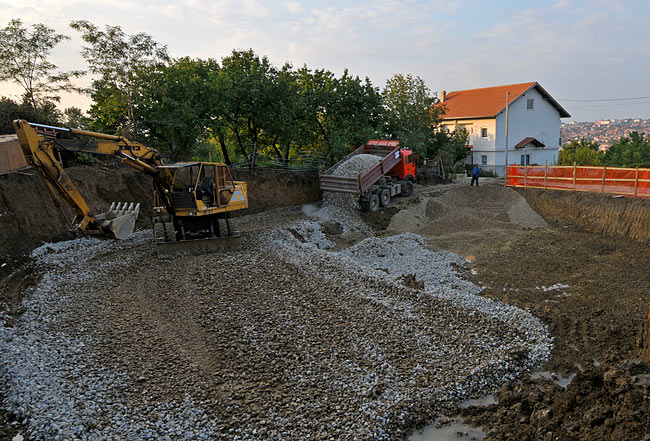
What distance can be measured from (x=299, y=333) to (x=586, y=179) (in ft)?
54.5

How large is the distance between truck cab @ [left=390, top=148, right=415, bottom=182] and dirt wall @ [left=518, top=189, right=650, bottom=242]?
5917mm

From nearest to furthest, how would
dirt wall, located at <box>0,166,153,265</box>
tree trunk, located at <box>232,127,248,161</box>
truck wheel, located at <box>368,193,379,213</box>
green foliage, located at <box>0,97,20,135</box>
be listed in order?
dirt wall, located at <box>0,166,153,265</box> < green foliage, located at <box>0,97,20,135</box> < truck wheel, located at <box>368,193,379,213</box> < tree trunk, located at <box>232,127,248,161</box>

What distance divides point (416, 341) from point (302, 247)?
6.93m

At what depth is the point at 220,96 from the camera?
21766 mm

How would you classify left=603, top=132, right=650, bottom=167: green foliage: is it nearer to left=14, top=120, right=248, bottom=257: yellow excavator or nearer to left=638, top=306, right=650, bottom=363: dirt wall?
left=638, top=306, right=650, bottom=363: dirt wall

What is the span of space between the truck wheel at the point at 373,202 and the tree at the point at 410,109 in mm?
9911

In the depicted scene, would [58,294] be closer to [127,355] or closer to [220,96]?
[127,355]

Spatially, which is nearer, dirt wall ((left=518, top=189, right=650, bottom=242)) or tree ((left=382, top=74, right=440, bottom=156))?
dirt wall ((left=518, top=189, right=650, bottom=242))

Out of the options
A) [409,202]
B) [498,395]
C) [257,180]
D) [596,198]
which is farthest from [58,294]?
[596,198]

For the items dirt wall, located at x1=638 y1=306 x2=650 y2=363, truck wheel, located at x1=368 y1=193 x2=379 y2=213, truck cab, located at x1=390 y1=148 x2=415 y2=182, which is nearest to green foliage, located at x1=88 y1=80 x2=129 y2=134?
Answer: truck wheel, located at x1=368 y1=193 x2=379 y2=213

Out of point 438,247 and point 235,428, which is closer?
point 235,428

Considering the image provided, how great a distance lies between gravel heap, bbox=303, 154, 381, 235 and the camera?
19.1m

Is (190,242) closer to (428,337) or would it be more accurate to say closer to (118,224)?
(118,224)

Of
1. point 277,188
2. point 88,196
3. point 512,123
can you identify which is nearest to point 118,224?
A: point 88,196
